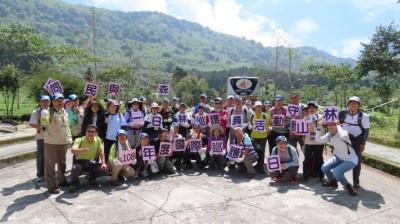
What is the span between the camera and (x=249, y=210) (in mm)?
5758

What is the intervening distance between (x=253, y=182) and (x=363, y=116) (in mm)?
2683

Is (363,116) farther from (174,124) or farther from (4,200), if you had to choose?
(4,200)

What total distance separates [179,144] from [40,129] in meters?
3.21

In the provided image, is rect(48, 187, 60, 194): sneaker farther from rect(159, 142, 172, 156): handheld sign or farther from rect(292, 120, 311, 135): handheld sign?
rect(292, 120, 311, 135): handheld sign

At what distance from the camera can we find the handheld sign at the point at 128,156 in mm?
7105

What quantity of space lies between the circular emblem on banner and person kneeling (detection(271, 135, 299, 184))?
9721 millimetres

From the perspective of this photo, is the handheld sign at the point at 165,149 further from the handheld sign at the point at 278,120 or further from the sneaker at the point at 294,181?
the sneaker at the point at 294,181

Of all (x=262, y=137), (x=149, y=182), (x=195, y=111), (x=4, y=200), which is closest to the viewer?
(x=4, y=200)

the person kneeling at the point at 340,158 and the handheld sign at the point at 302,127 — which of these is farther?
the handheld sign at the point at 302,127

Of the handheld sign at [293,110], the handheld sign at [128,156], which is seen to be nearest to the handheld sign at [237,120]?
the handheld sign at [293,110]

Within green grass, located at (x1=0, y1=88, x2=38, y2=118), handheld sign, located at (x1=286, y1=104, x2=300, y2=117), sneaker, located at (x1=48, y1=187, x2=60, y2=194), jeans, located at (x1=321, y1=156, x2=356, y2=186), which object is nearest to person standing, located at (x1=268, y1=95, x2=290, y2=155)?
handheld sign, located at (x1=286, y1=104, x2=300, y2=117)

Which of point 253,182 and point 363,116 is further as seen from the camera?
point 253,182

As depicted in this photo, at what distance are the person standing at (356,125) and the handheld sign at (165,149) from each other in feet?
13.0

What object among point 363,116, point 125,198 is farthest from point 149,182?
point 363,116
